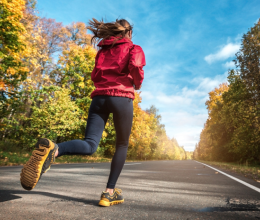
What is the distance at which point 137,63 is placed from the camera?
2547 millimetres

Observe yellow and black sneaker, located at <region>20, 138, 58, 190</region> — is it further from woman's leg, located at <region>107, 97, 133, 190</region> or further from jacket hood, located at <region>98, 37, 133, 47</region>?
jacket hood, located at <region>98, 37, 133, 47</region>

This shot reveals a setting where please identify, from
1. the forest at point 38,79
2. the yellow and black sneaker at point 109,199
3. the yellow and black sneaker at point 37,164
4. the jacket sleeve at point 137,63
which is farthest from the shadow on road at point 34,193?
the forest at point 38,79

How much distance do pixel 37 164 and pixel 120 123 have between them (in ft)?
3.27

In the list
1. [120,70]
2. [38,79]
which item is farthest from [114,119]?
[38,79]

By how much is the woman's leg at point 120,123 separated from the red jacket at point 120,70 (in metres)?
0.09

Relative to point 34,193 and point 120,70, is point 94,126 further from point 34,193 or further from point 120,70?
point 34,193

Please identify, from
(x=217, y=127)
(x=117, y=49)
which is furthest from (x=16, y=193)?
(x=217, y=127)

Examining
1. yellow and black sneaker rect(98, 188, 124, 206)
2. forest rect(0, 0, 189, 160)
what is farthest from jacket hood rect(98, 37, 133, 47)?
forest rect(0, 0, 189, 160)

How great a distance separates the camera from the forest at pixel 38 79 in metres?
12.7

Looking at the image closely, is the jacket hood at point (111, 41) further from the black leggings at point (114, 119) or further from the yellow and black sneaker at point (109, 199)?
the yellow and black sneaker at point (109, 199)

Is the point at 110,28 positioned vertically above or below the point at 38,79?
below


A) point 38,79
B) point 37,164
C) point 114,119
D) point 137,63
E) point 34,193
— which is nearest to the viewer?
point 37,164

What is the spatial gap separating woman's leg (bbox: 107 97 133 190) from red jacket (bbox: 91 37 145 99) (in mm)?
91

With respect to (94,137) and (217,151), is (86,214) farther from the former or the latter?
(217,151)
